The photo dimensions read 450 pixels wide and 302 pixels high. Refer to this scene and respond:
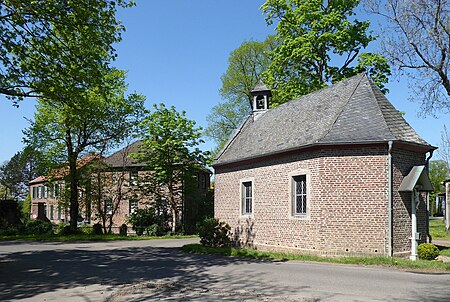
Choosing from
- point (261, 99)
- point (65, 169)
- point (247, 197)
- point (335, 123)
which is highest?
point (261, 99)

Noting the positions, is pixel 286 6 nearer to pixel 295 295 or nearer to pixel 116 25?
pixel 116 25

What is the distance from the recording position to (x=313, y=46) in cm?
2886

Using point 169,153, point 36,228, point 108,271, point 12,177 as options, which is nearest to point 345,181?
point 108,271

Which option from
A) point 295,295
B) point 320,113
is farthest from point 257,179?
point 295,295

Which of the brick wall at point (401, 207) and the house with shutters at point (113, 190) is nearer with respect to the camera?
the brick wall at point (401, 207)

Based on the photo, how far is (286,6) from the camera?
30.4m

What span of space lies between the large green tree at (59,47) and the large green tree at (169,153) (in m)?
17.5

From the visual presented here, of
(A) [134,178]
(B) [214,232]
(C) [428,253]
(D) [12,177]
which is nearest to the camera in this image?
(C) [428,253]

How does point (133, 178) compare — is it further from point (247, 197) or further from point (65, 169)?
point (247, 197)

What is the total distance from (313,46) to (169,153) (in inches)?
527

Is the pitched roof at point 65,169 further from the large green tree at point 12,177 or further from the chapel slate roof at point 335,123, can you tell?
the large green tree at point 12,177

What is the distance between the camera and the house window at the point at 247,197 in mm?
20984

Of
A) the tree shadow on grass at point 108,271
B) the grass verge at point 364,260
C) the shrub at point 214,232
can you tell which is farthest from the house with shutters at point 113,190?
the grass verge at point 364,260

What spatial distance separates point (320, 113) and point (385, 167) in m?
4.10
